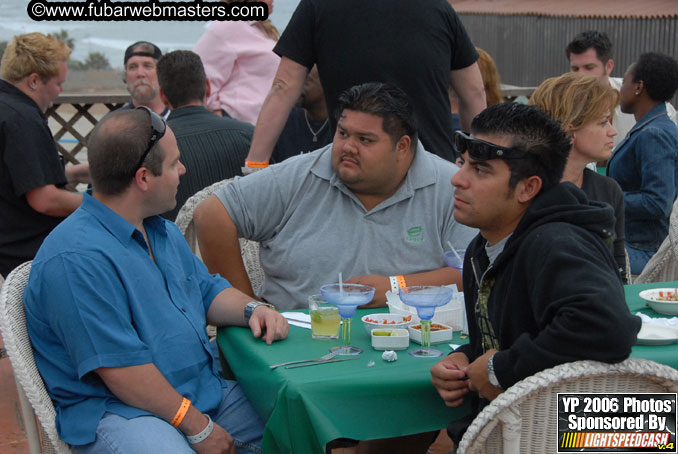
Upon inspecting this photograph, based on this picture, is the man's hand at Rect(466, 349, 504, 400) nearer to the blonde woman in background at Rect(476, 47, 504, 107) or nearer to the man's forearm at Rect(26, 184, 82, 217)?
the man's forearm at Rect(26, 184, 82, 217)

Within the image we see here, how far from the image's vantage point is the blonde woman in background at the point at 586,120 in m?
3.16

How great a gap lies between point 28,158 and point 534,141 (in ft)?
8.35

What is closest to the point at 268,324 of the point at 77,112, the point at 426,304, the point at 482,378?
the point at 426,304

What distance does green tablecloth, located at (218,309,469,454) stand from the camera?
186cm

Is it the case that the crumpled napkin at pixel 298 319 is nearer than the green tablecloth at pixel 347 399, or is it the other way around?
the green tablecloth at pixel 347 399

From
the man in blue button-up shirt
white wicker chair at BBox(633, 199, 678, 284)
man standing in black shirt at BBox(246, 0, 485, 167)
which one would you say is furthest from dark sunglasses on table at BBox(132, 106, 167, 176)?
white wicker chair at BBox(633, 199, 678, 284)

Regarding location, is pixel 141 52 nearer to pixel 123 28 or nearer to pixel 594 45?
pixel 594 45

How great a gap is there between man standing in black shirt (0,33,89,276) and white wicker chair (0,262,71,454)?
1.64 meters

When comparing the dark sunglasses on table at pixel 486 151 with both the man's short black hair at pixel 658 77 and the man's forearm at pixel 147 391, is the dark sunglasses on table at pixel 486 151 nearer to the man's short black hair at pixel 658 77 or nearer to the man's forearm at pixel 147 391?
the man's forearm at pixel 147 391

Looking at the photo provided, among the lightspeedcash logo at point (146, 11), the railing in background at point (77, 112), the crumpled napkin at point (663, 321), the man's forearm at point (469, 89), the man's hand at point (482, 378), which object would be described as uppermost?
the lightspeedcash logo at point (146, 11)

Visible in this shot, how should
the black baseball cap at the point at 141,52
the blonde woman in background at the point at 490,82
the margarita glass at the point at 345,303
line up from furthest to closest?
the black baseball cap at the point at 141,52 → the blonde woman in background at the point at 490,82 → the margarita glass at the point at 345,303

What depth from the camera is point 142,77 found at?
17.2 ft

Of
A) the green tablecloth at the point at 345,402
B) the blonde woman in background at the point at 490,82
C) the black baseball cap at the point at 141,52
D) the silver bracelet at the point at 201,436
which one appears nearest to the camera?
the green tablecloth at the point at 345,402

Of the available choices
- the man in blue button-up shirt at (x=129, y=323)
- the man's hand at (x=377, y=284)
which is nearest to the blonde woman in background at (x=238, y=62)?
the man's hand at (x=377, y=284)
